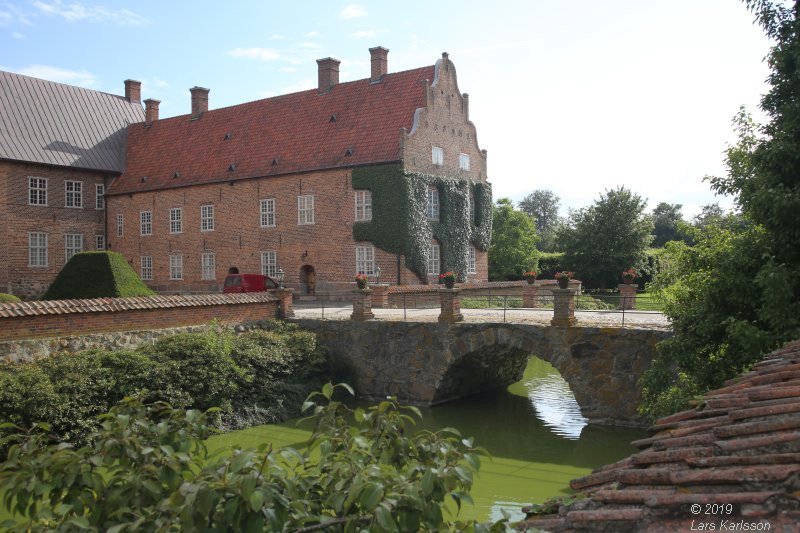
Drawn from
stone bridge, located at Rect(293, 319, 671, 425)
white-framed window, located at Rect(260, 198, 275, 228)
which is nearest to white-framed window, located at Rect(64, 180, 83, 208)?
white-framed window, located at Rect(260, 198, 275, 228)

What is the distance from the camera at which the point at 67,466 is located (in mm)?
3246

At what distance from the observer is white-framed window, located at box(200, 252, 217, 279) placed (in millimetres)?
33656

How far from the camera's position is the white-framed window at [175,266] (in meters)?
34.9

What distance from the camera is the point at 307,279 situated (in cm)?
3108

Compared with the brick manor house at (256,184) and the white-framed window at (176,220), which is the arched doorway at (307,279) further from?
the white-framed window at (176,220)

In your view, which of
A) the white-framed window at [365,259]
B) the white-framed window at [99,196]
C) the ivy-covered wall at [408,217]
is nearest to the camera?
the ivy-covered wall at [408,217]

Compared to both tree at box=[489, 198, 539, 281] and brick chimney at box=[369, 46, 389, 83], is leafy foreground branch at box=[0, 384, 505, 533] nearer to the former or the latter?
brick chimney at box=[369, 46, 389, 83]

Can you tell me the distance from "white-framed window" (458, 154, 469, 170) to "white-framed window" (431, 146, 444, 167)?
1410mm

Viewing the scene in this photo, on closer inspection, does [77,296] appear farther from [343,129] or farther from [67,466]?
[67,466]

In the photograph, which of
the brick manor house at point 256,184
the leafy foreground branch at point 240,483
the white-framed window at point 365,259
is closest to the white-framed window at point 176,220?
the brick manor house at point 256,184

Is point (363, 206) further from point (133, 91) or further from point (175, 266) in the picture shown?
point (133, 91)

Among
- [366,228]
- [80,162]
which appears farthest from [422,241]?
[80,162]

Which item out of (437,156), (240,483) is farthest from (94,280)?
(240,483)

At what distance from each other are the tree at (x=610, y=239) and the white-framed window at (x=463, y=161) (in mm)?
8888
